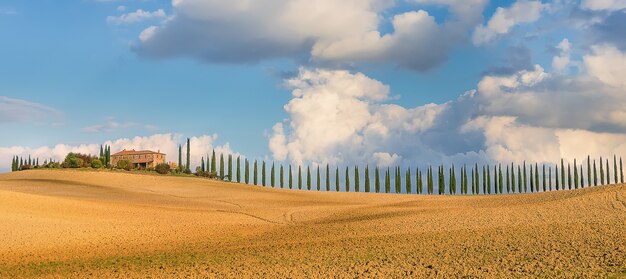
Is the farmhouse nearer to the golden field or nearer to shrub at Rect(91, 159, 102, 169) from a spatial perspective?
shrub at Rect(91, 159, 102, 169)

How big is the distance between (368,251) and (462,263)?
15.6ft

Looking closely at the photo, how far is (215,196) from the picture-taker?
204 feet

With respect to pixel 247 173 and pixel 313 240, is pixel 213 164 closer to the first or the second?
pixel 247 173

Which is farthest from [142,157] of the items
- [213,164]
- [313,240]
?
[313,240]

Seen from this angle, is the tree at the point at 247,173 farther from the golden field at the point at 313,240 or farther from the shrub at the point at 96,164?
the golden field at the point at 313,240

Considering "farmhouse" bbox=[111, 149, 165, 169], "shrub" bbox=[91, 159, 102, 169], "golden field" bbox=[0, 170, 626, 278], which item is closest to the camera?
"golden field" bbox=[0, 170, 626, 278]

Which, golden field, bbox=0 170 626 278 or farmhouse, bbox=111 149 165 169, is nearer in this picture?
golden field, bbox=0 170 626 278

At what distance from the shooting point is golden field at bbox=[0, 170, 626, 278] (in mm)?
20453

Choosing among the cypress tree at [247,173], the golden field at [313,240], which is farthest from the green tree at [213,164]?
the golden field at [313,240]

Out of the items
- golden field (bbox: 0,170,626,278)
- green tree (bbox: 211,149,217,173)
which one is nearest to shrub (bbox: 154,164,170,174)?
green tree (bbox: 211,149,217,173)

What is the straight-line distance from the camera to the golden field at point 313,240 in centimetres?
2045

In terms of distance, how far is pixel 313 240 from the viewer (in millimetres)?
28797

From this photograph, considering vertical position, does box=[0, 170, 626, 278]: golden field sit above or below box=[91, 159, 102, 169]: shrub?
below

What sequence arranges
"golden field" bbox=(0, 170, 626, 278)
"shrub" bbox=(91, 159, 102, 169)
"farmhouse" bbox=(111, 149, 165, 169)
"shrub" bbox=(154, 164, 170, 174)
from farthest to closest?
1. "farmhouse" bbox=(111, 149, 165, 169)
2. "shrub" bbox=(154, 164, 170, 174)
3. "shrub" bbox=(91, 159, 102, 169)
4. "golden field" bbox=(0, 170, 626, 278)
